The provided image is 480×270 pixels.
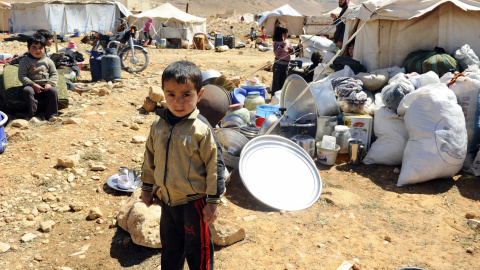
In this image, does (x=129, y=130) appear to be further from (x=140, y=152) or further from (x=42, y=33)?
(x=42, y=33)

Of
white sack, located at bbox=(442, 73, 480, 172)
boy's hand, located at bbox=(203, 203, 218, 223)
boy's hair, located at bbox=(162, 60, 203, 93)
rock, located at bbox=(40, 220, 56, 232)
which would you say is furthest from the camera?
white sack, located at bbox=(442, 73, 480, 172)

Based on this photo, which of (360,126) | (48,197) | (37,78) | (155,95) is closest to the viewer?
(48,197)

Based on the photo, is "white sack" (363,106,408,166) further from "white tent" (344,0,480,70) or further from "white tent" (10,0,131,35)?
"white tent" (10,0,131,35)

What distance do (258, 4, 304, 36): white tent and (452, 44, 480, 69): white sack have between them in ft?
67.5

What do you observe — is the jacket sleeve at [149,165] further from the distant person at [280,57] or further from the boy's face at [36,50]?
the distant person at [280,57]

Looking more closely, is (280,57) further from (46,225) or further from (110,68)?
(46,225)

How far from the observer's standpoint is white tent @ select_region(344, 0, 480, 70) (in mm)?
5270

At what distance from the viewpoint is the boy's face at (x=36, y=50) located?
5.13m

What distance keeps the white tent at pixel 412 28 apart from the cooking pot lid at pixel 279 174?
2.86 m

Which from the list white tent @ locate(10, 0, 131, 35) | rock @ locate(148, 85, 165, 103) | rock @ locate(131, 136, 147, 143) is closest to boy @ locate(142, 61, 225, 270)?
rock @ locate(131, 136, 147, 143)

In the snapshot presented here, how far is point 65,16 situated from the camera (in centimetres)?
2177

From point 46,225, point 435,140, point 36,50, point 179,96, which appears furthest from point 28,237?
point 435,140

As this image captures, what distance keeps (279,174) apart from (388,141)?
154cm

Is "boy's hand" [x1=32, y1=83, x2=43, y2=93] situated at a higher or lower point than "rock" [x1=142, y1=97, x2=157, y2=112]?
higher
